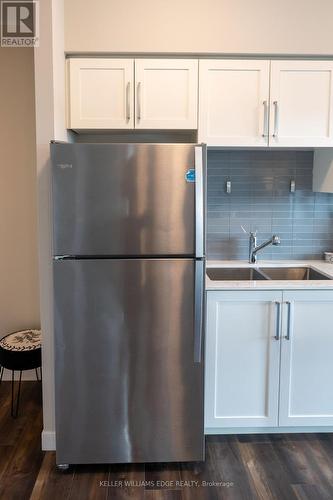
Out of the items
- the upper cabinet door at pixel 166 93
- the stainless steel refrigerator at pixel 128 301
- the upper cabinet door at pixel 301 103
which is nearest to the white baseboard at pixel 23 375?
the stainless steel refrigerator at pixel 128 301

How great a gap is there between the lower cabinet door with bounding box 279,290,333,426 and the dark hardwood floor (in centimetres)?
18

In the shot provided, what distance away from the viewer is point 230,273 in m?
2.94

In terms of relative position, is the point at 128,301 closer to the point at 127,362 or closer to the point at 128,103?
Result: the point at 127,362

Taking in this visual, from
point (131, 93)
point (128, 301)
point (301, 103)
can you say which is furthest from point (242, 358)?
point (131, 93)

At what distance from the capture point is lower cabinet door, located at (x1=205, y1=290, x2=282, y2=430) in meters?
2.41

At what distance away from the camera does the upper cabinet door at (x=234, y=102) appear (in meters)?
2.50

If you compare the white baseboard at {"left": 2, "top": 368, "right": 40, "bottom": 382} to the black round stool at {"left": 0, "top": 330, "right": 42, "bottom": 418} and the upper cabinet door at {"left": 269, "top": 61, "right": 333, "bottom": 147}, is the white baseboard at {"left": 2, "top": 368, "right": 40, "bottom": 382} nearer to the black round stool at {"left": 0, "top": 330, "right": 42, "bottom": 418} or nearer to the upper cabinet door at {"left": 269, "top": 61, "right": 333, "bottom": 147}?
the black round stool at {"left": 0, "top": 330, "right": 42, "bottom": 418}

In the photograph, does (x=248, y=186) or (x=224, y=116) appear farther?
(x=248, y=186)

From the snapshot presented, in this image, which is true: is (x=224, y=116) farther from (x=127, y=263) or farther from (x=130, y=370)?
(x=130, y=370)

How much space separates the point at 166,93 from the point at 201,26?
40cm

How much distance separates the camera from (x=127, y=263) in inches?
83.8

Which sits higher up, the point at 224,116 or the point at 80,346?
the point at 224,116

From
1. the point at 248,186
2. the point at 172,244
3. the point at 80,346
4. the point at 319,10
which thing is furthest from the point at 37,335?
the point at 319,10

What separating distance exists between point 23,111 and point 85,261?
147 centimetres
